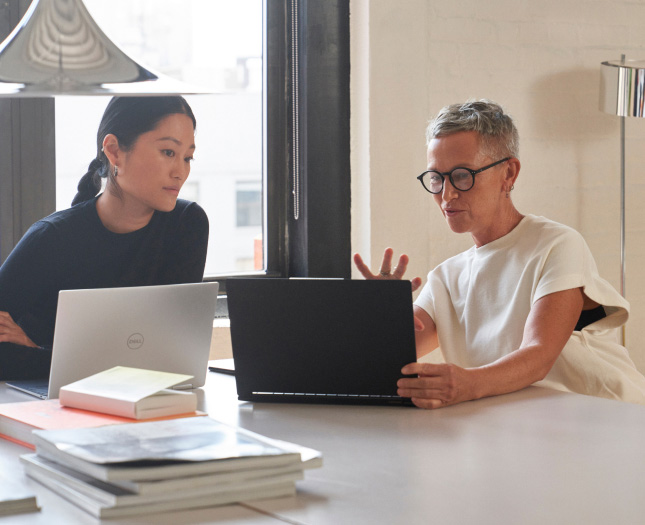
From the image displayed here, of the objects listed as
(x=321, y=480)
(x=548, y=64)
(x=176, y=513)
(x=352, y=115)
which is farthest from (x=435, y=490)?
(x=548, y=64)

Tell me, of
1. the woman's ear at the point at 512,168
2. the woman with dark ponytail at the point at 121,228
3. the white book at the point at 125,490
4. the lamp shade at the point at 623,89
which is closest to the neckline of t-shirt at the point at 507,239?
the woman's ear at the point at 512,168

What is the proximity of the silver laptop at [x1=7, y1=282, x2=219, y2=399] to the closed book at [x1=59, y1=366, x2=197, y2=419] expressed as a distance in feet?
0.40

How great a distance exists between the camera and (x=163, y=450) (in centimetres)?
106

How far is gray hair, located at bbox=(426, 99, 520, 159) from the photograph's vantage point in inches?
85.4

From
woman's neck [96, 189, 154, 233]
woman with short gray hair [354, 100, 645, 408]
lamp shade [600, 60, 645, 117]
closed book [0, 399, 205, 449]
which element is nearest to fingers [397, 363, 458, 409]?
woman with short gray hair [354, 100, 645, 408]

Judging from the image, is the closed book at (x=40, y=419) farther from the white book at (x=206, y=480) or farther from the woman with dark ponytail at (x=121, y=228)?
the woman with dark ponytail at (x=121, y=228)

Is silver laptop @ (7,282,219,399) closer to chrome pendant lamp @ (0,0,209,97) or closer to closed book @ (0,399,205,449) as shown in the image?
closed book @ (0,399,205,449)

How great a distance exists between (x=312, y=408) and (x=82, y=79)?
0.74 m

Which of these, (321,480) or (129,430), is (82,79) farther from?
(321,480)

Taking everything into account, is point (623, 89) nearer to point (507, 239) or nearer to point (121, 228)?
point (507, 239)

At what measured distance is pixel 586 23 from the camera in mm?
3256

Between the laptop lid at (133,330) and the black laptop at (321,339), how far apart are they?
12 centimetres

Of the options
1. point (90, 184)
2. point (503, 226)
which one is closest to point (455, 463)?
point (503, 226)

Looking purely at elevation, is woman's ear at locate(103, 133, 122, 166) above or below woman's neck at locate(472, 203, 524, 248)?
above
